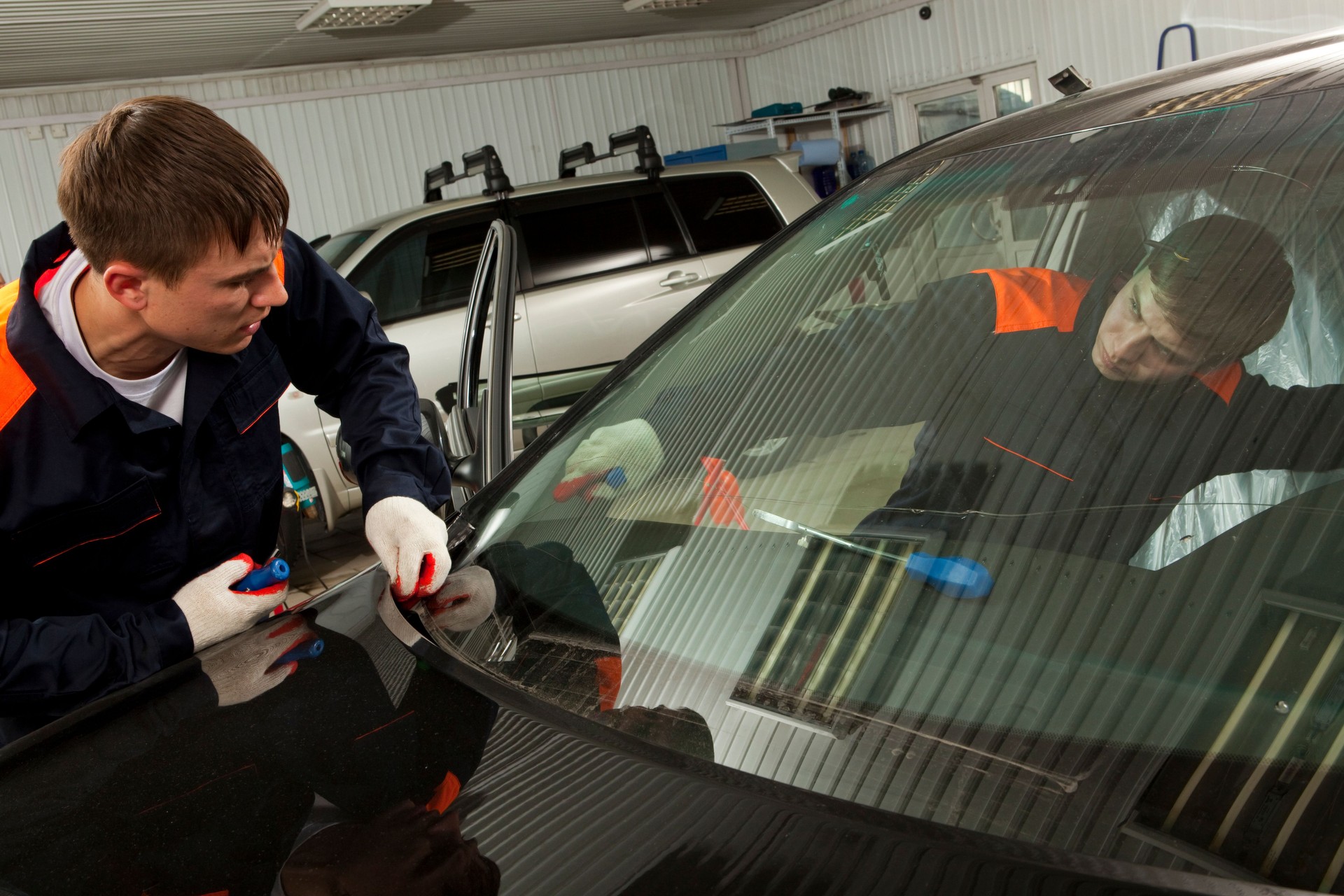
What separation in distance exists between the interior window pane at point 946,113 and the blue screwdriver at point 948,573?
308 inches

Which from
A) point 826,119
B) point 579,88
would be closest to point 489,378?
point 826,119

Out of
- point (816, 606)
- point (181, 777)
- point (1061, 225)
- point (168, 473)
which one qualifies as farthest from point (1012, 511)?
point (168, 473)

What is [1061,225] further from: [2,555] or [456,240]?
[456,240]

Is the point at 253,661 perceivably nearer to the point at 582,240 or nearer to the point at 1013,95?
the point at 582,240

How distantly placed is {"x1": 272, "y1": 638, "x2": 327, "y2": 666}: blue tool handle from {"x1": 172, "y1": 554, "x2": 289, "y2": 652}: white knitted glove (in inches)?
7.8

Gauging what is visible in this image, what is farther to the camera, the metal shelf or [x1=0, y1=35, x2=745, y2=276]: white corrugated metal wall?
the metal shelf

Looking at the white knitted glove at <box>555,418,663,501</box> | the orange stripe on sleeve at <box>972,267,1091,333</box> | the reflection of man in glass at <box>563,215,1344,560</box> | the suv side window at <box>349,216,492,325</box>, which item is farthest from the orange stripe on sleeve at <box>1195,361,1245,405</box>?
the suv side window at <box>349,216,492,325</box>

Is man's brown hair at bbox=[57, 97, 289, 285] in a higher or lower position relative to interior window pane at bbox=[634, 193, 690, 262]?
higher

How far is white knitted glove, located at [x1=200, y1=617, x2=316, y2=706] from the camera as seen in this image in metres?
1.14

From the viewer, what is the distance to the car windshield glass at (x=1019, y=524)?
2.43ft

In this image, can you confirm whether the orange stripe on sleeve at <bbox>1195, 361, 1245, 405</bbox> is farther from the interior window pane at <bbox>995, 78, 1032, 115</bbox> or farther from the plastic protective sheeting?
the interior window pane at <bbox>995, 78, 1032, 115</bbox>

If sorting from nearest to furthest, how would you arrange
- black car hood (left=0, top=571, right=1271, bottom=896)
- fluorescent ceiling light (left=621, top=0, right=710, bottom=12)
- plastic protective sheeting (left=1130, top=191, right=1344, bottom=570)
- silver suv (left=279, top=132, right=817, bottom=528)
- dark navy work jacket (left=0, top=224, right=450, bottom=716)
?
black car hood (left=0, top=571, right=1271, bottom=896) < plastic protective sheeting (left=1130, top=191, right=1344, bottom=570) < dark navy work jacket (left=0, top=224, right=450, bottom=716) < silver suv (left=279, top=132, right=817, bottom=528) < fluorescent ceiling light (left=621, top=0, right=710, bottom=12)

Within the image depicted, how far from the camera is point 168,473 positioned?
147cm

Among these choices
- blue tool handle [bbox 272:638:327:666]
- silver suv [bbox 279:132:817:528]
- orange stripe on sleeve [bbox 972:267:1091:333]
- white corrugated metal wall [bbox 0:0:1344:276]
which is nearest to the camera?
orange stripe on sleeve [bbox 972:267:1091:333]
